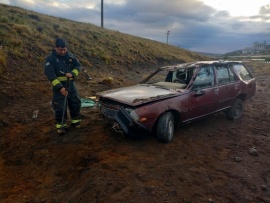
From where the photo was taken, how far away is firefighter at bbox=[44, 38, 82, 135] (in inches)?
200

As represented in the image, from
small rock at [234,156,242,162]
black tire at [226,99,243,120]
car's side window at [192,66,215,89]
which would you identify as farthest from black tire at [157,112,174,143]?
black tire at [226,99,243,120]

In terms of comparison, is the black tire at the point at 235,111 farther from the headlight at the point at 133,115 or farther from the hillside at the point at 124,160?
the headlight at the point at 133,115

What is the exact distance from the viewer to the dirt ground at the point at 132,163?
11.4ft

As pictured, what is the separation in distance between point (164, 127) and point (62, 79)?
231 centimetres

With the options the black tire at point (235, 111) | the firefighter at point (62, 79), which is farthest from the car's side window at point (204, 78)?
the firefighter at point (62, 79)

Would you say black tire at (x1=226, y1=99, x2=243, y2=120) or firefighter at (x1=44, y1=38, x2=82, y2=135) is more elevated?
firefighter at (x1=44, y1=38, x2=82, y2=135)

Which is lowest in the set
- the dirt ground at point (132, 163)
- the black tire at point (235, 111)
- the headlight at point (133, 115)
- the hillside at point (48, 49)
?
the dirt ground at point (132, 163)

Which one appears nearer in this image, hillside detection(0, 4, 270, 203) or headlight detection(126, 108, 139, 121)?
hillside detection(0, 4, 270, 203)

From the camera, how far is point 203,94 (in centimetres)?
548

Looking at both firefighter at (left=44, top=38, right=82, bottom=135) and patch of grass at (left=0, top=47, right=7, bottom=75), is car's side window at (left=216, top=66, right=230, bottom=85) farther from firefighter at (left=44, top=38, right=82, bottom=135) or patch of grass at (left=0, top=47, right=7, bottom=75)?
patch of grass at (left=0, top=47, right=7, bottom=75)

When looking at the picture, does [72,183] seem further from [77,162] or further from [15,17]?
[15,17]

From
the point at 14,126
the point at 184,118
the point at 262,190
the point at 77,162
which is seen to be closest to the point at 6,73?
the point at 14,126

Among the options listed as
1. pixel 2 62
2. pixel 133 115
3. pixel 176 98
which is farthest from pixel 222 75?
pixel 2 62

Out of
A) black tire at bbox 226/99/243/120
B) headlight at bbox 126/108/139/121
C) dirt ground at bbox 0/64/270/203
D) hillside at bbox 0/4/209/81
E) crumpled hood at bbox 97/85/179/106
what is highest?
hillside at bbox 0/4/209/81
